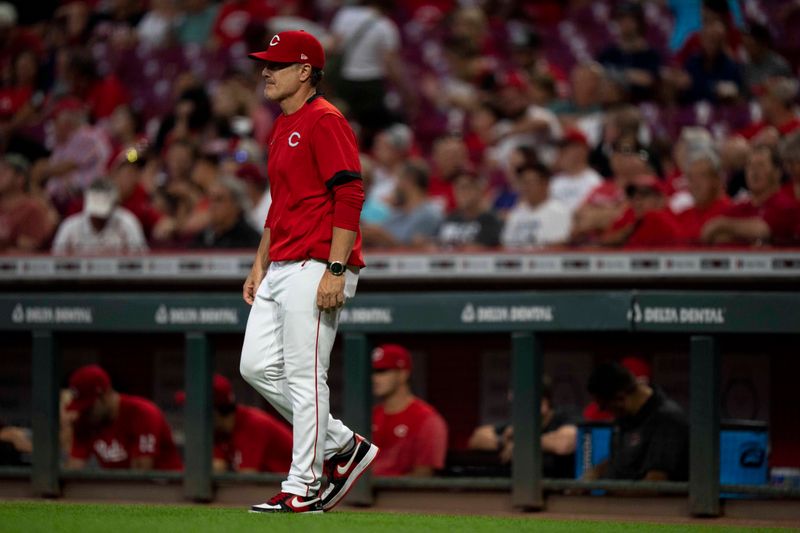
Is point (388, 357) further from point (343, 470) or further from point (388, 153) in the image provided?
point (388, 153)

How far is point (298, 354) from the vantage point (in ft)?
16.5

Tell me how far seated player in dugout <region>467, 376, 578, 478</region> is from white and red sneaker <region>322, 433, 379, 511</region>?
1.40 m

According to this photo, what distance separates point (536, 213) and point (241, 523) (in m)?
4.29

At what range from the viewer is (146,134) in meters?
12.6

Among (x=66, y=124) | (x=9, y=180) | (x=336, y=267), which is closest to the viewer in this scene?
(x=336, y=267)

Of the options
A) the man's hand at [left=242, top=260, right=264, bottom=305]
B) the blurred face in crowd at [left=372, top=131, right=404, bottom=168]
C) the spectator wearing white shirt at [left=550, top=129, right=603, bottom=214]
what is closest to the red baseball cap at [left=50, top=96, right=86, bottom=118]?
the blurred face in crowd at [left=372, top=131, right=404, bottom=168]

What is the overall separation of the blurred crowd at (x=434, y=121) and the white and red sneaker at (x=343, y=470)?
227cm

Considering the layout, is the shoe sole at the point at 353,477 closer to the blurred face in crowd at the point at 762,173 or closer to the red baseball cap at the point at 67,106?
the blurred face in crowd at the point at 762,173

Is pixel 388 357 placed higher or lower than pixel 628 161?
lower

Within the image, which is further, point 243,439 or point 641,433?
point 243,439

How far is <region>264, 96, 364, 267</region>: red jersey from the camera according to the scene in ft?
16.4

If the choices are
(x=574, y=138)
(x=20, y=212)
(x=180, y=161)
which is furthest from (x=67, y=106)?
(x=574, y=138)

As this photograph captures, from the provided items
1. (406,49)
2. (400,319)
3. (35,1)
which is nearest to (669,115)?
(406,49)

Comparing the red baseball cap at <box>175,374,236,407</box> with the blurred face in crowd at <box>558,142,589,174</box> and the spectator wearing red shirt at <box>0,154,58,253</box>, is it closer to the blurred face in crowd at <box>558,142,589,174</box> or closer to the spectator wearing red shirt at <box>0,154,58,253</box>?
the spectator wearing red shirt at <box>0,154,58,253</box>
